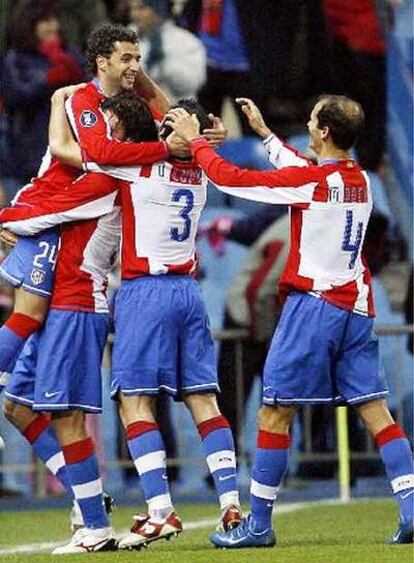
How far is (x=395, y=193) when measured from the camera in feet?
53.7

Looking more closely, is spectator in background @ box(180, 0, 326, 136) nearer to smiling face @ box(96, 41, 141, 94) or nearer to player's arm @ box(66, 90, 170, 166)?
smiling face @ box(96, 41, 141, 94)

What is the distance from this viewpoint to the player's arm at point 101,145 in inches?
411

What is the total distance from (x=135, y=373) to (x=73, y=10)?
22.7 ft

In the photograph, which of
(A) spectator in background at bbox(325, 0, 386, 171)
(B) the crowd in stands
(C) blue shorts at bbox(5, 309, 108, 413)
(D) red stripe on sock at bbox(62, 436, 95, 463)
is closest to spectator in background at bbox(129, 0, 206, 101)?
(B) the crowd in stands

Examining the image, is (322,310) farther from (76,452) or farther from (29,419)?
(29,419)

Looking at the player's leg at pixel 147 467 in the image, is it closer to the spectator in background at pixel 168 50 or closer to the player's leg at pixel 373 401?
the player's leg at pixel 373 401

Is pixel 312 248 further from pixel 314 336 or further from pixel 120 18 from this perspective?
pixel 120 18

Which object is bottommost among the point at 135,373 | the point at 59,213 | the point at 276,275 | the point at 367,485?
the point at 367,485

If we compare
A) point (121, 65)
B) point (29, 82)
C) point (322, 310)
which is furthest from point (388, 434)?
point (29, 82)

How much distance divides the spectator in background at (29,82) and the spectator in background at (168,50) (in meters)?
0.64

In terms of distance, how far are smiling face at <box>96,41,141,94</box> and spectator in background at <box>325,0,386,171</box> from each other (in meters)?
5.55

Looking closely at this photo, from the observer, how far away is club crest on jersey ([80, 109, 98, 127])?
10680 mm

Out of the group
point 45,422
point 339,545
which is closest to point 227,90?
point 45,422

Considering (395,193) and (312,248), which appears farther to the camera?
(395,193)
